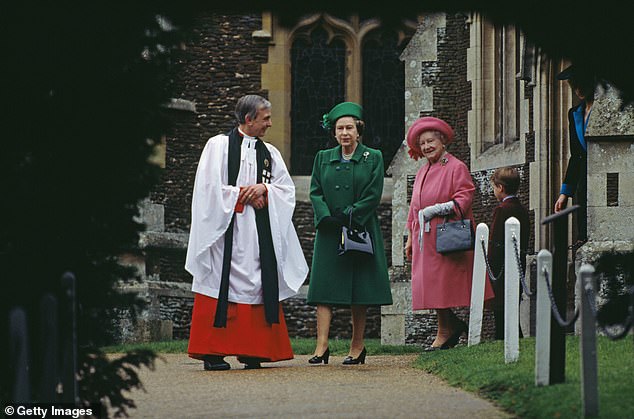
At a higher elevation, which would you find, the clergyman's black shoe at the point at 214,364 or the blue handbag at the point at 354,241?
the blue handbag at the point at 354,241

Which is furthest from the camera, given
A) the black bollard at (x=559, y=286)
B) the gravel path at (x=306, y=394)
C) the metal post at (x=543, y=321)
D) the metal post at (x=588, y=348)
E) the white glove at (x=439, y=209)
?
the white glove at (x=439, y=209)

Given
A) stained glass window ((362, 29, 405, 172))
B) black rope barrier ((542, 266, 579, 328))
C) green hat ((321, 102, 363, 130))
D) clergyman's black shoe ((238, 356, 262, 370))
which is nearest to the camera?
black rope barrier ((542, 266, 579, 328))

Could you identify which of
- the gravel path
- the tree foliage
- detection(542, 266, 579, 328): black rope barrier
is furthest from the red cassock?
the tree foliage

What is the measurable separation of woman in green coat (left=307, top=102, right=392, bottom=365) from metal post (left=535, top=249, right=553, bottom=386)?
3.93m

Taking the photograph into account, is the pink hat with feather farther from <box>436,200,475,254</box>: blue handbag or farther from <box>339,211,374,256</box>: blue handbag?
<box>339,211,374,256</box>: blue handbag

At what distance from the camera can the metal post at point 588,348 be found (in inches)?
278

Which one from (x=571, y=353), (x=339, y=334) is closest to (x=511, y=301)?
(x=571, y=353)

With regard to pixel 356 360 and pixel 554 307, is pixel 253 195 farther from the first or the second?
pixel 554 307

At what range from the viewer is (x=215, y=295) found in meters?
12.0

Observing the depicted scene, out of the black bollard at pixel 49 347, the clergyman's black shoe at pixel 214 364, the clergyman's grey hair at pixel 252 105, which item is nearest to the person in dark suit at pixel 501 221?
the clergyman's grey hair at pixel 252 105

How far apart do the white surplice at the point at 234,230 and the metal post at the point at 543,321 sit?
4101 millimetres

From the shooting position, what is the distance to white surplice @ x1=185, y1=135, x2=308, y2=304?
12091mm

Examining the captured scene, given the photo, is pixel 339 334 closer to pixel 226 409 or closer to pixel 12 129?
pixel 226 409

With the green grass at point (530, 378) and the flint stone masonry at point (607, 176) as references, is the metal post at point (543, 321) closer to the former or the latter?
the green grass at point (530, 378)
